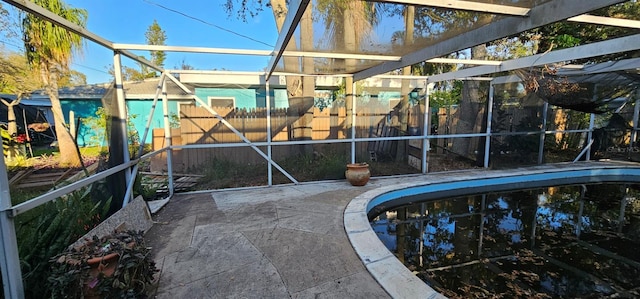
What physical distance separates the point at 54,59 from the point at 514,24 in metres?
4.79

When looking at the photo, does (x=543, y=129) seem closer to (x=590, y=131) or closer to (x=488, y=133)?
(x=488, y=133)

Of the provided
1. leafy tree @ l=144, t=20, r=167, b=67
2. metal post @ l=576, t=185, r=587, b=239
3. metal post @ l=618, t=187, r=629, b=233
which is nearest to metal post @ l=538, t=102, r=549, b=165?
metal post @ l=576, t=185, r=587, b=239

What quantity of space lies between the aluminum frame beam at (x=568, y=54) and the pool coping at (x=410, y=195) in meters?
2.19

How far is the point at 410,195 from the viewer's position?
16.8ft

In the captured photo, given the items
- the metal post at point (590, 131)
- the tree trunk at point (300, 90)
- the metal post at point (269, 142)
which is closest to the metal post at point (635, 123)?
the metal post at point (590, 131)

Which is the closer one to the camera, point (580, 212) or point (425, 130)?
point (580, 212)

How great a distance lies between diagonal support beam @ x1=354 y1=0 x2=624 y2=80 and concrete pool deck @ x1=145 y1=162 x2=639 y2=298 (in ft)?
7.68

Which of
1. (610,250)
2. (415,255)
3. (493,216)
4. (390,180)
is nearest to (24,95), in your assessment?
(415,255)

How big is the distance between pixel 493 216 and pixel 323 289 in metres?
3.49

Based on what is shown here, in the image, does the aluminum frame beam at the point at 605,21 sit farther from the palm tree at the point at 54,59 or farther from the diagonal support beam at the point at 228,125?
the palm tree at the point at 54,59

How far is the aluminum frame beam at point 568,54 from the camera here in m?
3.56

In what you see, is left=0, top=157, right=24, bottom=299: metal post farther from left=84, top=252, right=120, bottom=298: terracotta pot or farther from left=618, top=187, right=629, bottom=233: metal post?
left=618, top=187, right=629, bottom=233: metal post

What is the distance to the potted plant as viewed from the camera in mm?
1731

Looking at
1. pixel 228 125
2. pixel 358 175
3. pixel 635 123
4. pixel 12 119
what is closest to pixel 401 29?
pixel 358 175
